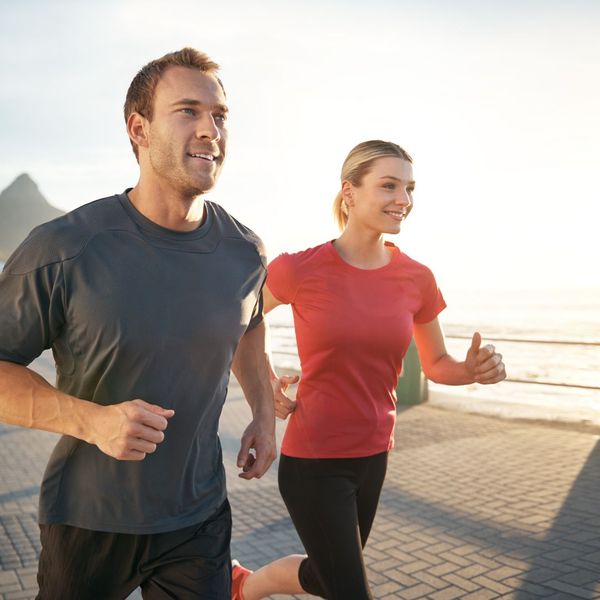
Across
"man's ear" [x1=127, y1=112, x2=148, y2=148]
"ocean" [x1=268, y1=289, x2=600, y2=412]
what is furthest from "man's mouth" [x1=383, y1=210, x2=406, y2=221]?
"ocean" [x1=268, y1=289, x2=600, y2=412]

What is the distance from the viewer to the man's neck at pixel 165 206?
2.20m

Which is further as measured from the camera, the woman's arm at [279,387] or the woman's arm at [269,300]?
the woman's arm at [269,300]

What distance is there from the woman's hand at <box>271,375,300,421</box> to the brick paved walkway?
174 cm

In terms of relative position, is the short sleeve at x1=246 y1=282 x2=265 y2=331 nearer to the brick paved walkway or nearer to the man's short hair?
the man's short hair

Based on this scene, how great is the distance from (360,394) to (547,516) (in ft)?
11.3

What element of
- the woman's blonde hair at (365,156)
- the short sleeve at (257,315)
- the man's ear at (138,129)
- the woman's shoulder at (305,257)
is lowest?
the short sleeve at (257,315)

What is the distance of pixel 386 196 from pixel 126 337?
1573mm

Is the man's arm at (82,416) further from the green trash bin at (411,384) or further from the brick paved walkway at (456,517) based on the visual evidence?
the green trash bin at (411,384)

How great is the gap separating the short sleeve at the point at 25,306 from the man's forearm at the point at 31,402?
5 cm

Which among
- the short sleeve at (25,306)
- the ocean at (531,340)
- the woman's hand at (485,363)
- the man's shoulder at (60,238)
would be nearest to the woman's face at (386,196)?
the woman's hand at (485,363)

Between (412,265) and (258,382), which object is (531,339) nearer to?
(412,265)

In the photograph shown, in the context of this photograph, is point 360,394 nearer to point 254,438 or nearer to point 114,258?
point 254,438

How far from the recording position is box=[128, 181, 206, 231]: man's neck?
2201 millimetres

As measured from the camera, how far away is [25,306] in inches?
75.2
